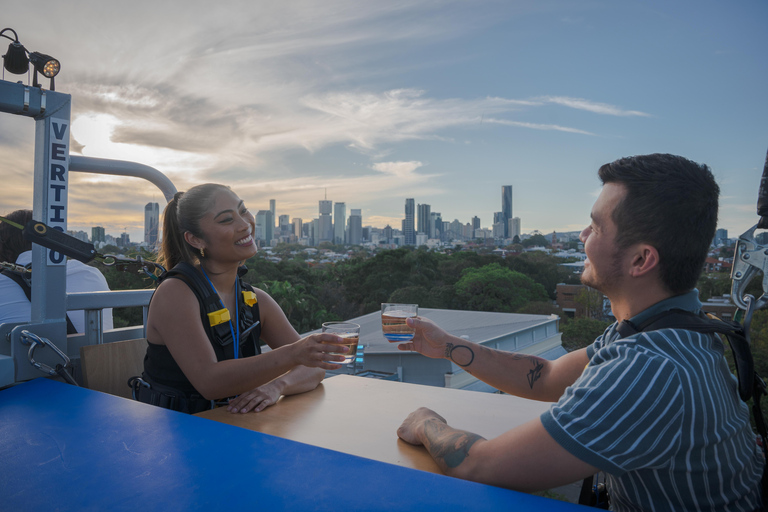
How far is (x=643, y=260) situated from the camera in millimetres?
1145

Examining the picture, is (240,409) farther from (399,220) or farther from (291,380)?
(399,220)

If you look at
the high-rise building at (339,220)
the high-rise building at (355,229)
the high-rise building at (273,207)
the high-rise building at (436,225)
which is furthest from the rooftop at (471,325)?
the high-rise building at (436,225)

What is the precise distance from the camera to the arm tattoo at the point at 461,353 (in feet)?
5.67

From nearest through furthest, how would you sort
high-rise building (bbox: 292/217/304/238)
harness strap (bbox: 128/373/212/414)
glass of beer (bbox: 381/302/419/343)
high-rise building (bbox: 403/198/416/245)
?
glass of beer (bbox: 381/302/419/343) < harness strap (bbox: 128/373/212/414) < high-rise building (bbox: 292/217/304/238) < high-rise building (bbox: 403/198/416/245)

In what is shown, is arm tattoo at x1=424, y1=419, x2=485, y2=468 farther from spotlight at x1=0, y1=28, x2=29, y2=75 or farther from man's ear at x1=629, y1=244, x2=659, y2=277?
spotlight at x1=0, y1=28, x2=29, y2=75

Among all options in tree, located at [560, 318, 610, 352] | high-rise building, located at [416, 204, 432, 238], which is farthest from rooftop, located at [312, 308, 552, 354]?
high-rise building, located at [416, 204, 432, 238]

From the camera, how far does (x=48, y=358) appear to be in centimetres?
175

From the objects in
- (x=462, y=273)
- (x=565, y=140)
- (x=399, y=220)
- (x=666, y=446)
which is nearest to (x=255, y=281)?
(x=462, y=273)

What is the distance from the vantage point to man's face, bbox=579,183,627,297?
1.19 metres

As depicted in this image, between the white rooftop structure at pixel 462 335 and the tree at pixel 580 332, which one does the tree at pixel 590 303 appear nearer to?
the tree at pixel 580 332

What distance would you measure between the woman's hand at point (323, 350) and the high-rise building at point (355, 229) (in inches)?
2452

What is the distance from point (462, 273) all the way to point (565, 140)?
2668 cm

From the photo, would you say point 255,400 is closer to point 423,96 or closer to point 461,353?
point 461,353

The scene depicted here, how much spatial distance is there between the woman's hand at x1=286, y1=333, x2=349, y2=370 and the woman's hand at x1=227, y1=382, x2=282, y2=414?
0.84 ft
